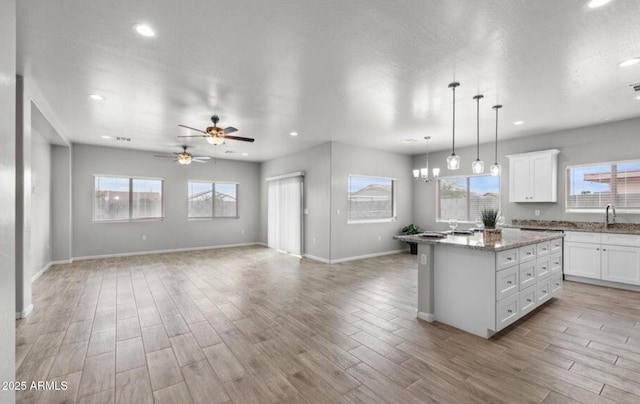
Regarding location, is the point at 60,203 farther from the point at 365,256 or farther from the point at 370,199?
the point at 370,199

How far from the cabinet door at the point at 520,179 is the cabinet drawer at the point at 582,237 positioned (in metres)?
0.98

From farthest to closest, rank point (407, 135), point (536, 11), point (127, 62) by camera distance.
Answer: point (407, 135) → point (127, 62) → point (536, 11)

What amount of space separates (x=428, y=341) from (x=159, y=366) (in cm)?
258

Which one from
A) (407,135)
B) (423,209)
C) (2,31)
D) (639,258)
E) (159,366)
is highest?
(407,135)

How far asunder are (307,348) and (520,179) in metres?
5.79

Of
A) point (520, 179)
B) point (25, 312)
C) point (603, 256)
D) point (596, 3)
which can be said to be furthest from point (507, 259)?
point (25, 312)

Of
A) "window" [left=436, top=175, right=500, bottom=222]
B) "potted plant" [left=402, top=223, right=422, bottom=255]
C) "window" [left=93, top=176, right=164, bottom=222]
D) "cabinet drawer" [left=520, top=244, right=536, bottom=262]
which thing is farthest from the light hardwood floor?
"potted plant" [left=402, top=223, right=422, bottom=255]

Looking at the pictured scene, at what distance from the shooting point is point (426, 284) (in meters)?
3.47

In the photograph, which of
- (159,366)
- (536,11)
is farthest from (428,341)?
(536,11)

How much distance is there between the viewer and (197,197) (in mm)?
8773

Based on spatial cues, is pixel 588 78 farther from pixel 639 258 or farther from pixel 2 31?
pixel 2 31

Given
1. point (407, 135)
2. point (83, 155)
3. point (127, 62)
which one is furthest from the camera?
point (83, 155)

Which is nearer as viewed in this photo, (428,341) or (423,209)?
(428,341)

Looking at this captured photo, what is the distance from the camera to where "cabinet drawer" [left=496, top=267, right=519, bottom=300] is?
297 cm
